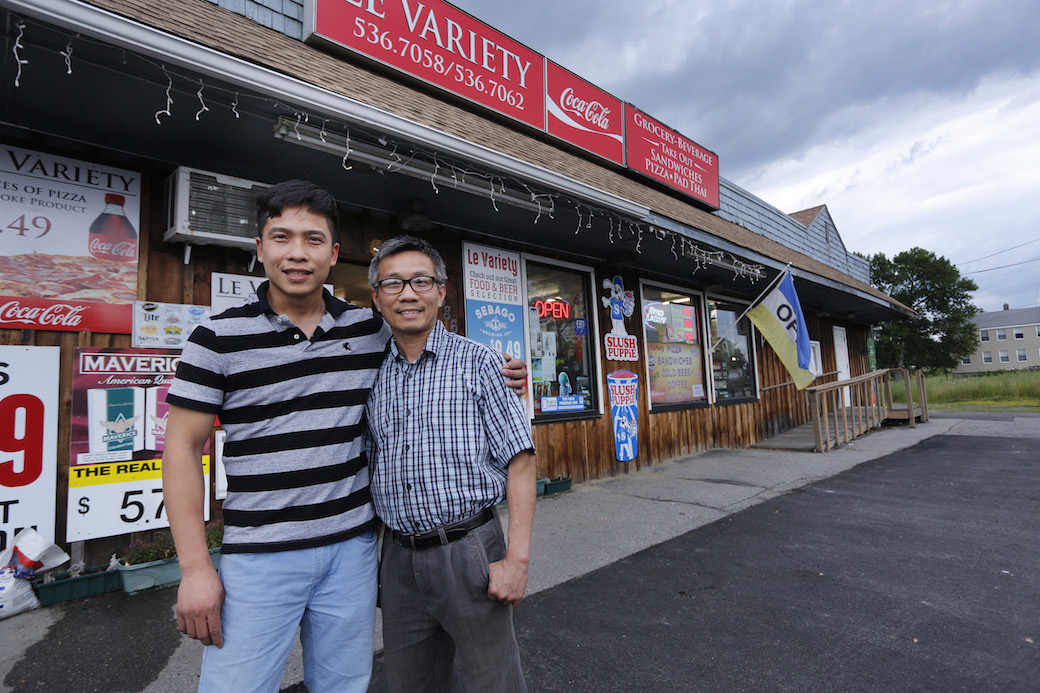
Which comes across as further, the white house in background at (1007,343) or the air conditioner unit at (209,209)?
the white house in background at (1007,343)

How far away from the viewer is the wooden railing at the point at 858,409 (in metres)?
8.74

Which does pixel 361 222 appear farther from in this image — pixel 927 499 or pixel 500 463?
pixel 927 499

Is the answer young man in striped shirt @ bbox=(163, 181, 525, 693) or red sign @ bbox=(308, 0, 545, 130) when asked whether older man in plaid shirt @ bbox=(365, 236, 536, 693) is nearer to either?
young man in striped shirt @ bbox=(163, 181, 525, 693)

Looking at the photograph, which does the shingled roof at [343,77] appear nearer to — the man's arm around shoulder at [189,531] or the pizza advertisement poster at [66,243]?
→ the pizza advertisement poster at [66,243]

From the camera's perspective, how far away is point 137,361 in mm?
3732

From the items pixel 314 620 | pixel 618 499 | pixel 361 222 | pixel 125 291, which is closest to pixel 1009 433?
pixel 618 499

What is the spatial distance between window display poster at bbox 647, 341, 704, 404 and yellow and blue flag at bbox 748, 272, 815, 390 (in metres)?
1.18

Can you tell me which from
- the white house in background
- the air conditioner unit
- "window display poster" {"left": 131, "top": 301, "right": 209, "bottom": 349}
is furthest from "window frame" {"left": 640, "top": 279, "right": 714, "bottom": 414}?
the white house in background

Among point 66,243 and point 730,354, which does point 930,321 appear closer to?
point 730,354

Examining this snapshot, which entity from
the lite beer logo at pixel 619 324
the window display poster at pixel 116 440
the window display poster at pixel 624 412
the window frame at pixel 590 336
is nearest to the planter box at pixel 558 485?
the window frame at pixel 590 336

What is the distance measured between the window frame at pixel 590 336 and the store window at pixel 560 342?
0.8 inches

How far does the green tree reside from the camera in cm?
3316

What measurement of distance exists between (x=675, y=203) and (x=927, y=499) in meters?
4.84

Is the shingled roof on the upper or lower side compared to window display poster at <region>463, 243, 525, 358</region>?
upper
